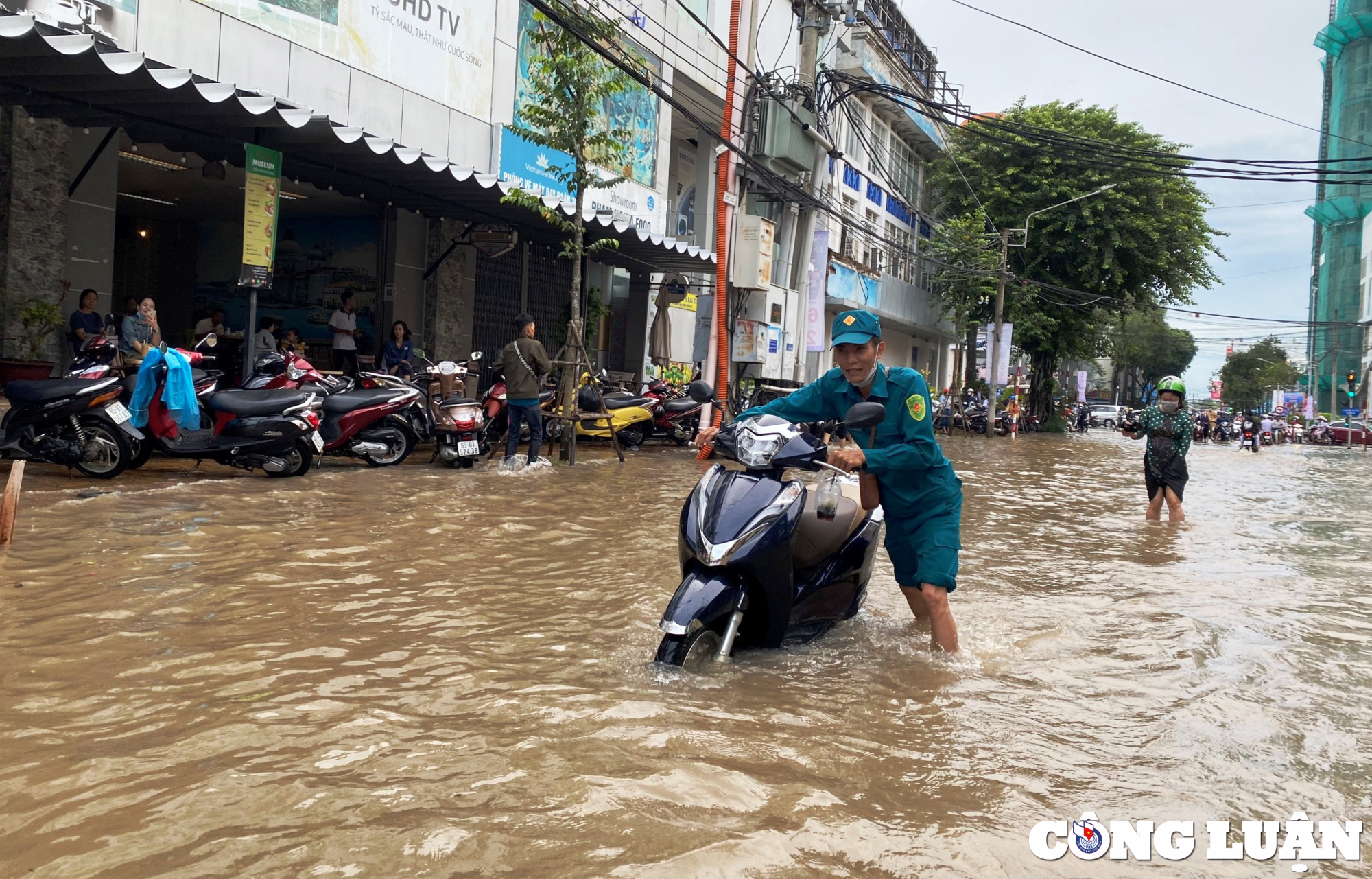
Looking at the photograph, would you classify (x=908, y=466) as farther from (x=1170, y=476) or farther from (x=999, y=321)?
(x=999, y=321)

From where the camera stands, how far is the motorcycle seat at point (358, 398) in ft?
32.7

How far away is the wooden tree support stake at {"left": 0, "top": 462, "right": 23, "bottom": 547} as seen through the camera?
5.42 metres

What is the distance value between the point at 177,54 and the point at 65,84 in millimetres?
1920

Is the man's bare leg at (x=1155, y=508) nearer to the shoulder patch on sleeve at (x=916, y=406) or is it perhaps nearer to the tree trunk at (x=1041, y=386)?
the shoulder patch on sleeve at (x=916, y=406)

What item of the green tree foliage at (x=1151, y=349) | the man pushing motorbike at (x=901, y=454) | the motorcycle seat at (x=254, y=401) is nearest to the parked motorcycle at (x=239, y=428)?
the motorcycle seat at (x=254, y=401)

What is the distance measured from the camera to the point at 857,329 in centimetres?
418

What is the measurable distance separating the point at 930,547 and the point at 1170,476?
6.26m

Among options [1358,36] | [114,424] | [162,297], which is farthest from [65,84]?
[1358,36]

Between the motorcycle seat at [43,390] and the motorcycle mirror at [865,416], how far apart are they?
21.9 ft

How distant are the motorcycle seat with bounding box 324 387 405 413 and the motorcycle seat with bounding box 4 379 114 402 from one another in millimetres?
2325

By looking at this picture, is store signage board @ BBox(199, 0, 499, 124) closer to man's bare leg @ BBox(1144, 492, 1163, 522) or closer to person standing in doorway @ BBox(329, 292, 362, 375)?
person standing in doorway @ BBox(329, 292, 362, 375)

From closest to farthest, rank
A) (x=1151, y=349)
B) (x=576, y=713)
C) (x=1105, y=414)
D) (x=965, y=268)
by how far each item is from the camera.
A: (x=576, y=713), (x=965, y=268), (x=1105, y=414), (x=1151, y=349)

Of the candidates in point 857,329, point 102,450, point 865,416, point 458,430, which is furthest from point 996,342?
point 865,416

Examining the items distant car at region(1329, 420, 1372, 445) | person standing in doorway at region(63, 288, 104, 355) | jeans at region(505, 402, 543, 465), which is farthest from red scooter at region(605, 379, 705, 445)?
distant car at region(1329, 420, 1372, 445)
